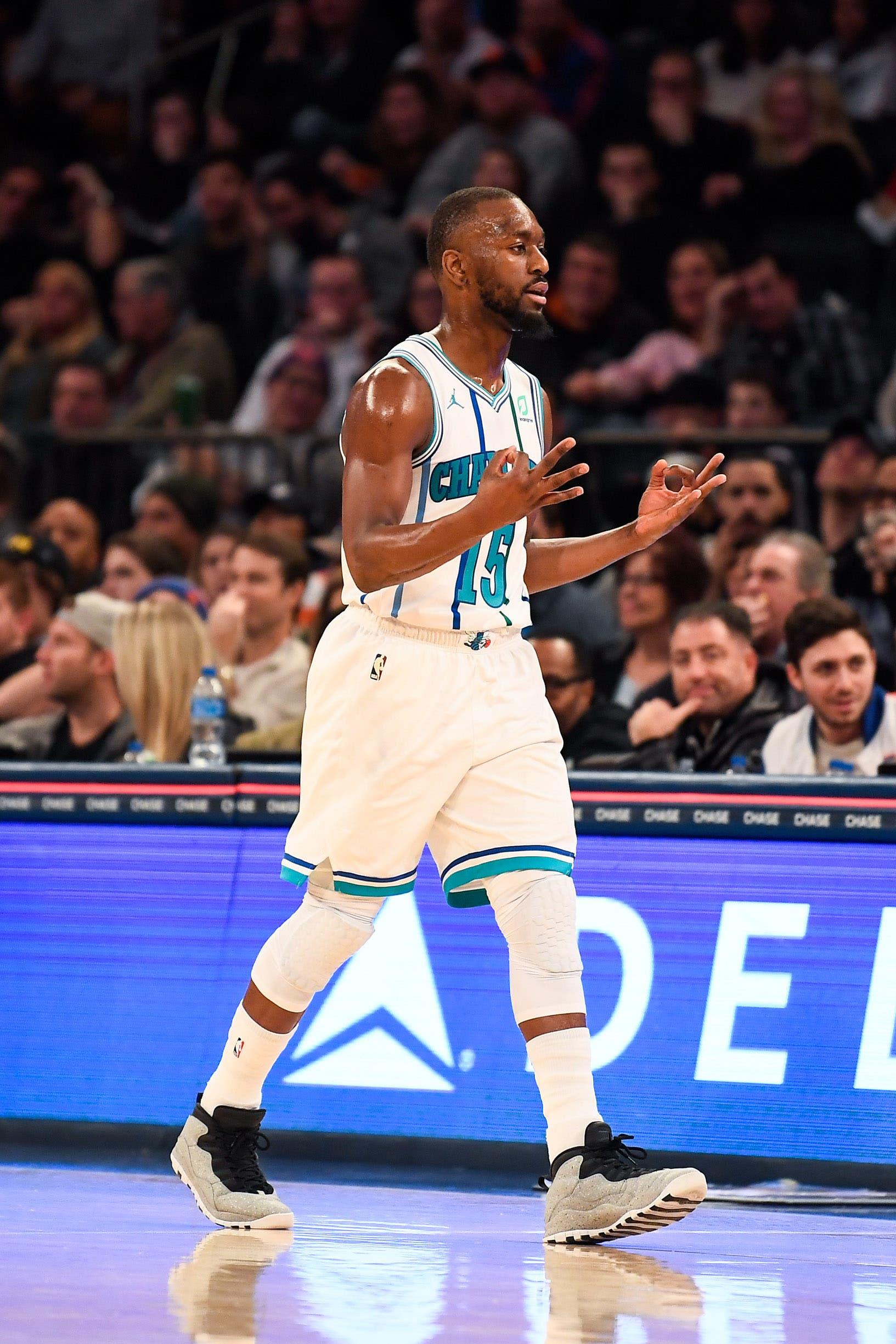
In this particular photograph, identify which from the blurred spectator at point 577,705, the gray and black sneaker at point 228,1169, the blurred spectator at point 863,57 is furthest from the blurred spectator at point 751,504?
the gray and black sneaker at point 228,1169

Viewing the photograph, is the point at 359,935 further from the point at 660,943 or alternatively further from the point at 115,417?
the point at 115,417

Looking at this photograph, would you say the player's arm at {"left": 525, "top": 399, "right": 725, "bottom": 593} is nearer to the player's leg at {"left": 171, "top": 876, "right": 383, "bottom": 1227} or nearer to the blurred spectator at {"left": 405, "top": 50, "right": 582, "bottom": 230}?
the player's leg at {"left": 171, "top": 876, "right": 383, "bottom": 1227}

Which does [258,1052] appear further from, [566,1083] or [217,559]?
[217,559]

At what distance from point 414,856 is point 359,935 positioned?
0.21 meters

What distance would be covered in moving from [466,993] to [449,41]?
8.69 m

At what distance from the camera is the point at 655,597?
314 inches

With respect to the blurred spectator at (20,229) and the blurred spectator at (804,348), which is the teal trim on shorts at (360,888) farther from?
the blurred spectator at (20,229)

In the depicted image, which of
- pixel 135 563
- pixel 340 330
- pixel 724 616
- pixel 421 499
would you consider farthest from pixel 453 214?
pixel 340 330

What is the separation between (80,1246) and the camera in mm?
4195

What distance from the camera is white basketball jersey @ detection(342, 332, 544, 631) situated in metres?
4.54

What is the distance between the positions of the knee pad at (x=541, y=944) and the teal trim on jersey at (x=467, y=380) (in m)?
1.05

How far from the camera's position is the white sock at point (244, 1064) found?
465 cm

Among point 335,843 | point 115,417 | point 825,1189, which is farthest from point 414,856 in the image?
point 115,417

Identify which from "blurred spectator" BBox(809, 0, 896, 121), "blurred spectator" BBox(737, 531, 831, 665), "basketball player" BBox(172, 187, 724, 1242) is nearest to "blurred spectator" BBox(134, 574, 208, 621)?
"blurred spectator" BBox(737, 531, 831, 665)
